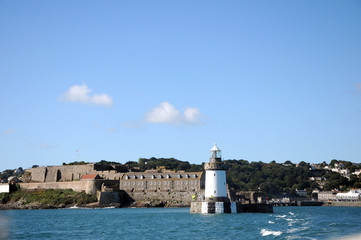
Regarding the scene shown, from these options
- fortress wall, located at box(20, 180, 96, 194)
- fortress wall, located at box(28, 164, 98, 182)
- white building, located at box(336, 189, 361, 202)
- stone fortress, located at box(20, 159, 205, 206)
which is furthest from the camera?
white building, located at box(336, 189, 361, 202)

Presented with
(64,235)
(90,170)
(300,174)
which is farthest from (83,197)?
(300,174)

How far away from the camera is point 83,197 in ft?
269

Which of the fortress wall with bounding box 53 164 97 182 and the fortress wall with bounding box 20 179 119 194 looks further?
the fortress wall with bounding box 53 164 97 182

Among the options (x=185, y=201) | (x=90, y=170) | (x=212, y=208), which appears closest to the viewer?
(x=212, y=208)

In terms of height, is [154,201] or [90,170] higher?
[90,170]

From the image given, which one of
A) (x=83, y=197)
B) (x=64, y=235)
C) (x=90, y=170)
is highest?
(x=90, y=170)

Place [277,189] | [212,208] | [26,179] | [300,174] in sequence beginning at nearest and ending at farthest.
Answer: [212,208] < [26,179] < [277,189] < [300,174]

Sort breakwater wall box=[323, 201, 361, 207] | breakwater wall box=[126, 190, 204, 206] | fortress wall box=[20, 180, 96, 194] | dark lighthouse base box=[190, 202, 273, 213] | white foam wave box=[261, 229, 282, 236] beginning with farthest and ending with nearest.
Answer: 1. breakwater wall box=[323, 201, 361, 207]
2. fortress wall box=[20, 180, 96, 194]
3. breakwater wall box=[126, 190, 204, 206]
4. dark lighthouse base box=[190, 202, 273, 213]
5. white foam wave box=[261, 229, 282, 236]

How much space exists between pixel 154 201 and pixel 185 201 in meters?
6.34

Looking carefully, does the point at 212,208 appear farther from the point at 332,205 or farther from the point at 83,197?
the point at 332,205

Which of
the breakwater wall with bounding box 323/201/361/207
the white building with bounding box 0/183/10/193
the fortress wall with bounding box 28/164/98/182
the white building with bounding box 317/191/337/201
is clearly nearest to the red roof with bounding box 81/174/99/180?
the fortress wall with bounding box 28/164/98/182

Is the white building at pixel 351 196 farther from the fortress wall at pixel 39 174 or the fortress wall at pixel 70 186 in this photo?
the fortress wall at pixel 39 174

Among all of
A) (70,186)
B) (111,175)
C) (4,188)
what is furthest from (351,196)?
(4,188)

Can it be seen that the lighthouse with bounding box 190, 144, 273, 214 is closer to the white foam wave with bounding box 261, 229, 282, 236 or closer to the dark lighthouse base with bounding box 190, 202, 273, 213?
the dark lighthouse base with bounding box 190, 202, 273, 213
